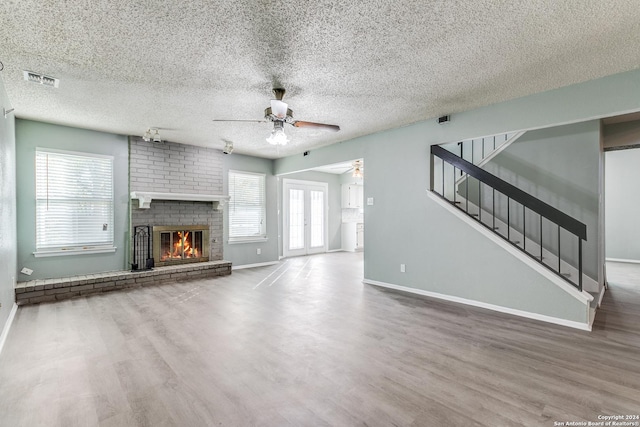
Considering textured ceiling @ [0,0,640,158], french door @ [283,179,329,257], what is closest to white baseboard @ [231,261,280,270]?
french door @ [283,179,329,257]

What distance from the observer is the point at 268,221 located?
7.42 m

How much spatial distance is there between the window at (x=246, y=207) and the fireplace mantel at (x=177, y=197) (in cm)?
47

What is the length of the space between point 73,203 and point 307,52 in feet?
15.4

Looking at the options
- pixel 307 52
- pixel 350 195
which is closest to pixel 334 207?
pixel 350 195

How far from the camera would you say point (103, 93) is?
3.42m

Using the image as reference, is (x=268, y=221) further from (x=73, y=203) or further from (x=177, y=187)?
(x=73, y=203)

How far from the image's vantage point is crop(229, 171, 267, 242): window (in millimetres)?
6820

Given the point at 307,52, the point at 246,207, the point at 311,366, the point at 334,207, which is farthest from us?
the point at 334,207

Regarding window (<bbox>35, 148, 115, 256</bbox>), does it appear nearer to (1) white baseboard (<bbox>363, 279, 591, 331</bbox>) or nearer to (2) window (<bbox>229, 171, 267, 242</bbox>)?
(2) window (<bbox>229, 171, 267, 242</bbox>)

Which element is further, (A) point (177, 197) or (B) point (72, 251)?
(A) point (177, 197)

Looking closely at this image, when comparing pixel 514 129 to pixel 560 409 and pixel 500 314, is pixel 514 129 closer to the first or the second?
pixel 500 314

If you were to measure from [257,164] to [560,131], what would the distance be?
5.76 m

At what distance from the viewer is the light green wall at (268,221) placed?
21.9 ft

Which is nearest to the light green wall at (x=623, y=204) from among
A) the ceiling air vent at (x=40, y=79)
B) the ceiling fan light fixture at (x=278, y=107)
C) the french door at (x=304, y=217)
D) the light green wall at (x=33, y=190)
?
the french door at (x=304, y=217)
